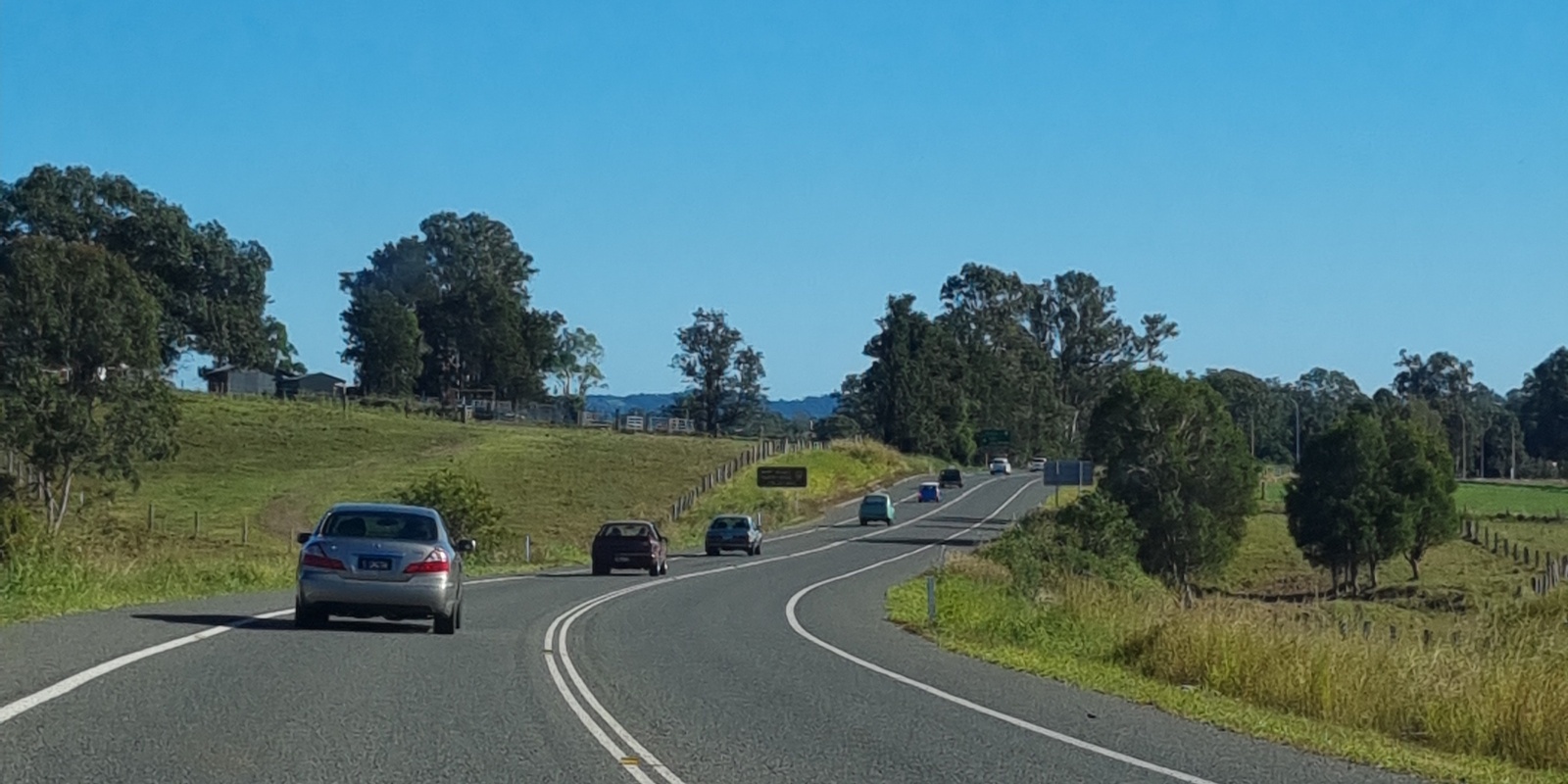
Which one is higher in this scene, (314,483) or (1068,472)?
(1068,472)

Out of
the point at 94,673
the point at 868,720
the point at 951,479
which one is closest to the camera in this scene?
the point at 868,720

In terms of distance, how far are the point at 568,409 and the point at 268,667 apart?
122390mm

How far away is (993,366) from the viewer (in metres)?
160

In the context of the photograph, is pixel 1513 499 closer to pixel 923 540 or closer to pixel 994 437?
pixel 994 437

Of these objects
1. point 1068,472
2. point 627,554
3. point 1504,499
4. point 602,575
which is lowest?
point 602,575

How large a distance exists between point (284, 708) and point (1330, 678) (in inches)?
393

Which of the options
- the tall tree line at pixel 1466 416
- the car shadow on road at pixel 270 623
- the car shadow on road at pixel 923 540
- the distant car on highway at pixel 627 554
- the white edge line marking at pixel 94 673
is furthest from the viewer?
the tall tree line at pixel 1466 416

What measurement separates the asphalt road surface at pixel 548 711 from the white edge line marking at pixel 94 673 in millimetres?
51

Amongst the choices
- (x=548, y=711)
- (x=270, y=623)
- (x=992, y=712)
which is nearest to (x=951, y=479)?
(x=270, y=623)

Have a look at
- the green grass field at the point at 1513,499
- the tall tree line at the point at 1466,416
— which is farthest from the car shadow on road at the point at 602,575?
the tall tree line at the point at 1466,416

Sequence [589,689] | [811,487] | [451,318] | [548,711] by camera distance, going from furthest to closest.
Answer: [451,318], [811,487], [589,689], [548,711]

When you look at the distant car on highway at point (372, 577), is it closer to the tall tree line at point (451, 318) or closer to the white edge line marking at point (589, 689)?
the white edge line marking at point (589, 689)

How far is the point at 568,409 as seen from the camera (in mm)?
137750

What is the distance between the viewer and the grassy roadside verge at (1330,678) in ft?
46.8
